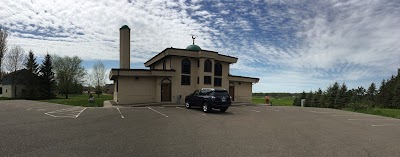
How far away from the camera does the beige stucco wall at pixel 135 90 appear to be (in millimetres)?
25734

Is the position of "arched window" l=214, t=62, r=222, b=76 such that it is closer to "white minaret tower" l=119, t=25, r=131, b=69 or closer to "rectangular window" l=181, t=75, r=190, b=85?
"rectangular window" l=181, t=75, r=190, b=85

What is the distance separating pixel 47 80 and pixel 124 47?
25817 millimetres

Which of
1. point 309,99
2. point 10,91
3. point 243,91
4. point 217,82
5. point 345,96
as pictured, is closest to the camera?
point 217,82

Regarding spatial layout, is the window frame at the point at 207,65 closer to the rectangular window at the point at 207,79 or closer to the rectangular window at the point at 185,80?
the rectangular window at the point at 207,79

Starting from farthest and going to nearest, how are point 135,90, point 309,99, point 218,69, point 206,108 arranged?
point 309,99
point 218,69
point 135,90
point 206,108

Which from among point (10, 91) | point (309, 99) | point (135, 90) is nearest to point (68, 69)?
point (10, 91)

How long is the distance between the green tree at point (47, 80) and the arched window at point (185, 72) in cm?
3353

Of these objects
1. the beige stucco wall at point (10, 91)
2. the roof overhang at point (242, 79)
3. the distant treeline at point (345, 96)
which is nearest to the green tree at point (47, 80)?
the beige stucco wall at point (10, 91)

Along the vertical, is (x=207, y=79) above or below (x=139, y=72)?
below

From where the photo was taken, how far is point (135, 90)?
26.4m

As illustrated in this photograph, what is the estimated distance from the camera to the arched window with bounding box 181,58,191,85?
27906mm

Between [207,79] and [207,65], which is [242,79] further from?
[207,65]

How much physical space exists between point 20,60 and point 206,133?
54.3 m

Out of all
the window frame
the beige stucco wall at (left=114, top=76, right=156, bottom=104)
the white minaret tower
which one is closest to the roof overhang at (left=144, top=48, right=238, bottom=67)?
the window frame
